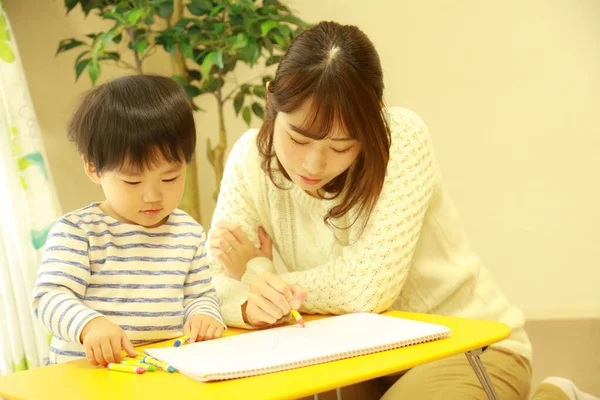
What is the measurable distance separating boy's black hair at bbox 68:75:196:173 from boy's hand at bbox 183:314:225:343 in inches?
9.4

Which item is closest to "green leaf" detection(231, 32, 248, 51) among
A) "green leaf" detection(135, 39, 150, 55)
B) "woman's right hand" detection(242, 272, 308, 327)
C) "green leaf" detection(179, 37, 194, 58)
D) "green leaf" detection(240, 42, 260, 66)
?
"green leaf" detection(240, 42, 260, 66)

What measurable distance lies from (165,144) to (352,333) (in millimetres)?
382

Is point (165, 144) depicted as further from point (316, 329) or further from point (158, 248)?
point (316, 329)

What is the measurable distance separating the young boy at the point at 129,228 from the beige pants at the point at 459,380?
334mm

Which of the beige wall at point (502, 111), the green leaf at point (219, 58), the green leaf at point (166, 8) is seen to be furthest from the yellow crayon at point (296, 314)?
the beige wall at point (502, 111)

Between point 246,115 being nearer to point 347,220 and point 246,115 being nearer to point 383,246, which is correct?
point 347,220

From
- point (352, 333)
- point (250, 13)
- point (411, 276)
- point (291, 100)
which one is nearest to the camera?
point (352, 333)

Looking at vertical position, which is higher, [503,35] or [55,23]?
[55,23]

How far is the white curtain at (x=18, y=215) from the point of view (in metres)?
1.93

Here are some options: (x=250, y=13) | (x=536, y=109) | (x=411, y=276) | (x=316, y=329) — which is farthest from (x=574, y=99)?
(x=316, y=329)

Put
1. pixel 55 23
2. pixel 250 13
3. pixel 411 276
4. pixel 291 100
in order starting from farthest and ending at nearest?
pixel 55 23 → pixel 250 13 → pixel 411 276 → pixel 291 100

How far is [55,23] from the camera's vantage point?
248cm

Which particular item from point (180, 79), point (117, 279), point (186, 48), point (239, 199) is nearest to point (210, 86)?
point (180, 79)

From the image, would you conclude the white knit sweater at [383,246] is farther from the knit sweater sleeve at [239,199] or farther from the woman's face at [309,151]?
the woman's face at [309,151]
